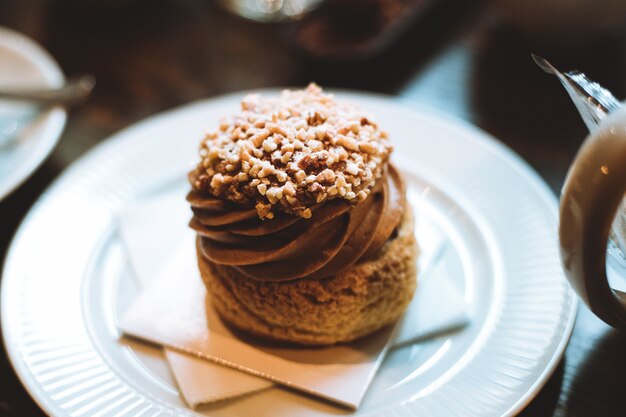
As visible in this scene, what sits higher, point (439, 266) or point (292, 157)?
point (292, 157)

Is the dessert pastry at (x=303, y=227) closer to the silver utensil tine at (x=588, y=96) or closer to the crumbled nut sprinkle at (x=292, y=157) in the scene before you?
the crumbled nut sprinkle at (x=292, y=157)

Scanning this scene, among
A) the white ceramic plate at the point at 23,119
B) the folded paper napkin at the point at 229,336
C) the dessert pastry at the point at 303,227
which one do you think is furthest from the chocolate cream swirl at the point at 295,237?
the white ceramic plate at the point at 23,119

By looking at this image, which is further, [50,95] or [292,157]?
[50,95]

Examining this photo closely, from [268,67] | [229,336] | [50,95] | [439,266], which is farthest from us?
[268,67]

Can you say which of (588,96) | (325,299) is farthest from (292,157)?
(588,96)

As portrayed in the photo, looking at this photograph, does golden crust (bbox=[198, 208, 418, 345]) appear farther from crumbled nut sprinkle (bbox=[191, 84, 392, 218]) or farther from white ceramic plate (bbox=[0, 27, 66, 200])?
white ceramic plate (bbox=[0, 27, 66, 200])

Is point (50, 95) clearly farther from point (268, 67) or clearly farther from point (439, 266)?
point (439, 266)

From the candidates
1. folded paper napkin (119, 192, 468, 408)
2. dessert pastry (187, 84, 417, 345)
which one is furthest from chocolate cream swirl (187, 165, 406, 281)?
folded paper napkin (119, 192, 468, 408)
